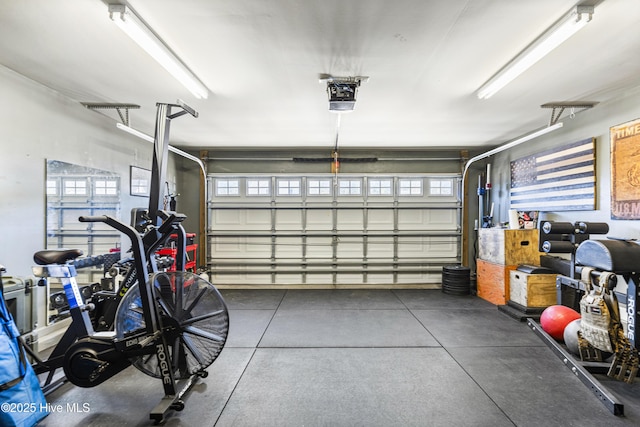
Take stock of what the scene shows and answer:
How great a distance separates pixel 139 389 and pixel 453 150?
22.6 feet

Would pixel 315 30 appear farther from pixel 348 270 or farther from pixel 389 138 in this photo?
pixel 348 270

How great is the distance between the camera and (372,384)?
266 cm

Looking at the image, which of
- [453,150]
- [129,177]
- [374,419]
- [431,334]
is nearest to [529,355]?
[431,334]

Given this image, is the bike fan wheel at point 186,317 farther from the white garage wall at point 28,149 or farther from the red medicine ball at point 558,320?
the red medicine ball at point 558,320

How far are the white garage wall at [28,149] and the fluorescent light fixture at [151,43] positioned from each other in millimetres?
1703

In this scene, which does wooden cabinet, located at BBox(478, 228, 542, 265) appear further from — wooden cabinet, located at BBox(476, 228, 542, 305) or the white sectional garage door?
the white sectional garage door

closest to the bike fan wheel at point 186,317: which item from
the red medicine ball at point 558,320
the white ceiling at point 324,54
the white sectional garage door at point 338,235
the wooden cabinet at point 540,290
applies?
the white ceiling at point 324,54

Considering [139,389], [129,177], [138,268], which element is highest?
[129,177]

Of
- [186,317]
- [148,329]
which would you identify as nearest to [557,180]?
[186,317]

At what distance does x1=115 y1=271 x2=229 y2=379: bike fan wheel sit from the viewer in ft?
7.59

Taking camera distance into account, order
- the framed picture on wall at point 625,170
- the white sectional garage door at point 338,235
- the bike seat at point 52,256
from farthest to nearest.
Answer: the white sectional garage door at point 338,235 → the framed picture on wall at point 625,170 → the bike seat at point 52,256

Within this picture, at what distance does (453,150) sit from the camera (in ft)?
21.9

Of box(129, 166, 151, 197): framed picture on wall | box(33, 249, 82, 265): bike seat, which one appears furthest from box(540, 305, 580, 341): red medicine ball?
box(129, 166, 151, 197): framed picture on wall

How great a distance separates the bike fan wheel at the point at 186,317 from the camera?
2.31 m
